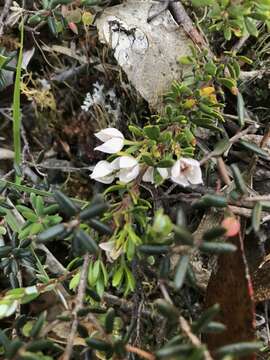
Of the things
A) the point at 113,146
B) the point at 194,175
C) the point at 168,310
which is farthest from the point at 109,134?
the point at 168,310

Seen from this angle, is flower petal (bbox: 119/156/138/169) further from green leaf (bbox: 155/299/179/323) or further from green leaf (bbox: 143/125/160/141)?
green leaf (bbox: 155/299/179/323)

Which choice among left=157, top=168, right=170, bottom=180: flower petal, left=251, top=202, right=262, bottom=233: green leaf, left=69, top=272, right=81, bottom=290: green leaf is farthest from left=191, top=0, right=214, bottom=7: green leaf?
left=69, top=272, right=81, bottom=290: green leaf

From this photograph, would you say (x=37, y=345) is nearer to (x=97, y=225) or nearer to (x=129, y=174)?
(x=97, y=225)

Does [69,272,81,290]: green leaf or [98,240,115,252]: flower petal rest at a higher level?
[98,240,115,252]: flower petal

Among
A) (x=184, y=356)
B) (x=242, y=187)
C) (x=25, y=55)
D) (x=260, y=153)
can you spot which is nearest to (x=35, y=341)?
(x=184, y=356)

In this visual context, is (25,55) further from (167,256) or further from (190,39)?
(167,256)

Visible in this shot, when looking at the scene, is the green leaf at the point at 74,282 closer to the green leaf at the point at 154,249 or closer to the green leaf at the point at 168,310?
the green leaf at the point at 154,249
